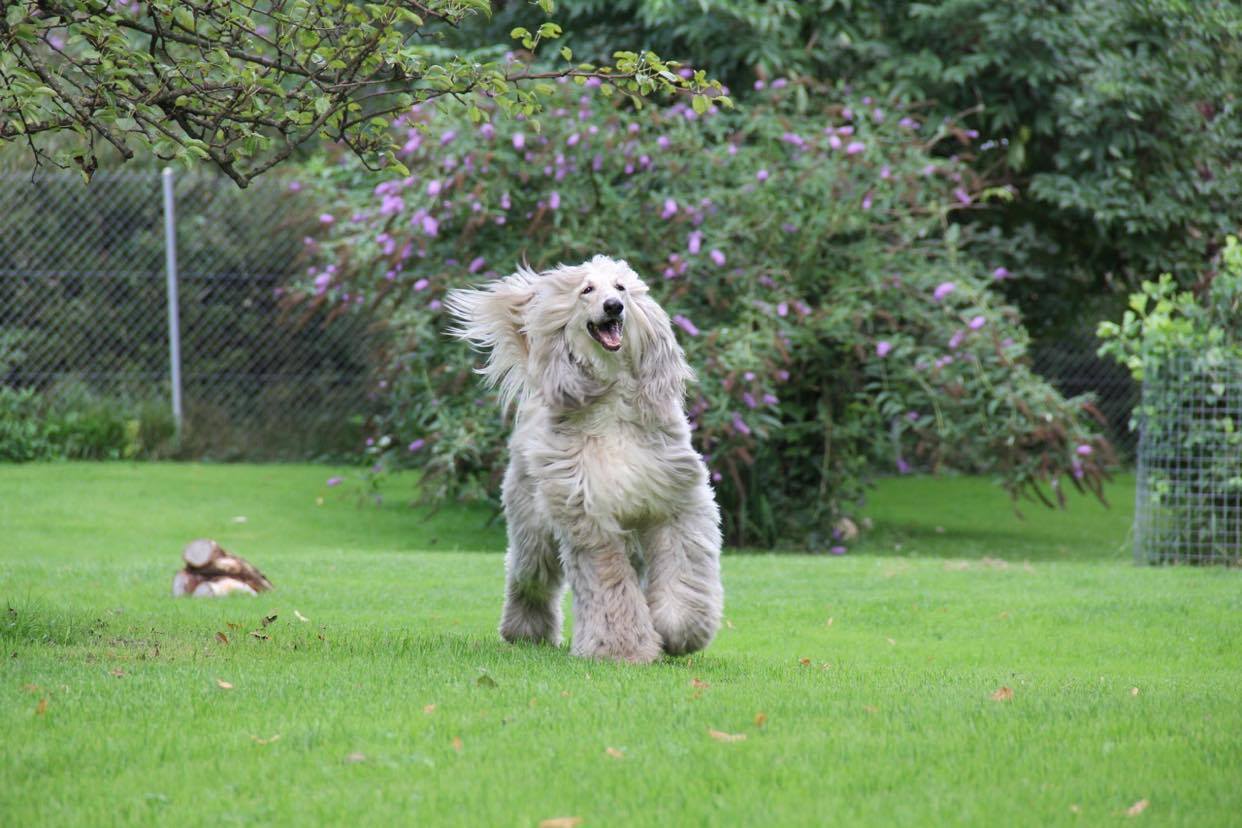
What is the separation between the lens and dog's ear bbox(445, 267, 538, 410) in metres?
6.90

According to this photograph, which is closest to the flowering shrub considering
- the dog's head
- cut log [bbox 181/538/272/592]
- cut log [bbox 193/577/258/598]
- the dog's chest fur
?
cut log [bbox 181/538/272/592]

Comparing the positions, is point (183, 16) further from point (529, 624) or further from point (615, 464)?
point (529, 624)

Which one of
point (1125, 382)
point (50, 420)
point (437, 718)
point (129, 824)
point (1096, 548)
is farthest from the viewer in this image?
point (1125, 382)

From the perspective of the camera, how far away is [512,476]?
6918mm

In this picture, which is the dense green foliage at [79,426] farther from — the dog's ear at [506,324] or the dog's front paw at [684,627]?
the dog's front paw at [684,627]

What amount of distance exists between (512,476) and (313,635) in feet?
4.20

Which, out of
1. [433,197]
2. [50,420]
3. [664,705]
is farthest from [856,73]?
[664,705]

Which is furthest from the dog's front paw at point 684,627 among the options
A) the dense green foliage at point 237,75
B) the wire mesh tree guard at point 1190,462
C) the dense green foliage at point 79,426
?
the dense green foliage at point 79,426

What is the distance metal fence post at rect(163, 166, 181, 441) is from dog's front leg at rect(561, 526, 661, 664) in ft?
36.6

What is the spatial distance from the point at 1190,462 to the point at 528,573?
7000 millimetres

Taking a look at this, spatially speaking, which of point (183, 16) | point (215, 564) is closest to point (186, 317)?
point (215, 564)

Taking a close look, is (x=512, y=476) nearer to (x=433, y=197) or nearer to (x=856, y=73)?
(x=433, y=197)

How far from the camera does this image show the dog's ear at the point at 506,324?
690 cm

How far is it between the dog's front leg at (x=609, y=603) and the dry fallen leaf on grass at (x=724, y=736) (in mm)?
1405
